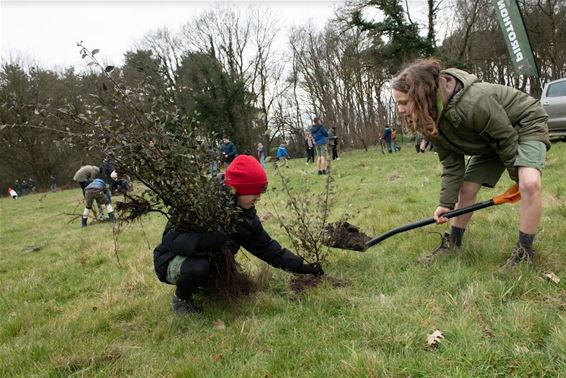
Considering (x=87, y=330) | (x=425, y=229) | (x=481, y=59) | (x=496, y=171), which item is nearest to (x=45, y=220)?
(x=87, y=330)

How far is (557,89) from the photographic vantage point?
36.1ft

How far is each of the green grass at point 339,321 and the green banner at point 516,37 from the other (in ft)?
29.6

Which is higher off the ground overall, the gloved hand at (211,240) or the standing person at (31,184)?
the gloved hand at (211,240)

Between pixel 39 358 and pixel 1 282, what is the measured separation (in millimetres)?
3072

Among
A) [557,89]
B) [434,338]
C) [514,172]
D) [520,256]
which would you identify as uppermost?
[557,89]

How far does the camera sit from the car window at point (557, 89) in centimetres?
1084

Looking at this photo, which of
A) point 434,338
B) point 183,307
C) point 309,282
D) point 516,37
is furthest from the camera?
point 516,37

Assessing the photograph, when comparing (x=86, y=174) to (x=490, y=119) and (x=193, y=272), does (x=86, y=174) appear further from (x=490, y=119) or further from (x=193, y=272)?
(x=490, y=119)

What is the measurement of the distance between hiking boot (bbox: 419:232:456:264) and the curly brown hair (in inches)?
44.3

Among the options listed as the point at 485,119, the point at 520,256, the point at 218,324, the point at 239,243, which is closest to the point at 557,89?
the point at 520,256

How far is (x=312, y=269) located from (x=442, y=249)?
1.17m

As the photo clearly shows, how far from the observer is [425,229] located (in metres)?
4.43

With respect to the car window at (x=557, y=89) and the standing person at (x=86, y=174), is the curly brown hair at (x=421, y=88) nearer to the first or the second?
the standing person at (x=86, y=174)

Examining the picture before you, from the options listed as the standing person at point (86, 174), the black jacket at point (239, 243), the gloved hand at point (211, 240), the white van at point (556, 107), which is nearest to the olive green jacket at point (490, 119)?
the black jacket at point (239, 243)
